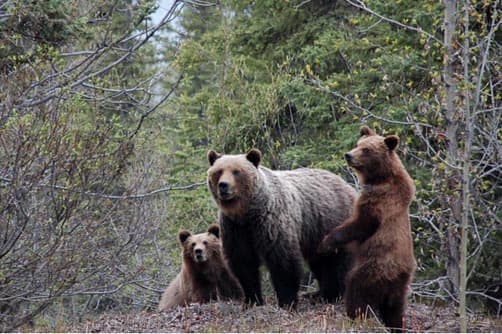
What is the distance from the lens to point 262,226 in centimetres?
930

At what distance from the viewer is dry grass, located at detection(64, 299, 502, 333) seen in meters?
7.99

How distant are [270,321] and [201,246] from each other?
3033mm

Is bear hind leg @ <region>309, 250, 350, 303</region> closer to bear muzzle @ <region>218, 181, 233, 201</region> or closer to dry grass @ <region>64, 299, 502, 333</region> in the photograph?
dry grass @ <region>64, 299, 502, 333</region>

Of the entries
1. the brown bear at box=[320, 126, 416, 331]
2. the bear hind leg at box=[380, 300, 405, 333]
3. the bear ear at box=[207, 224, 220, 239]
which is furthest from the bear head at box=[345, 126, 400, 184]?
the bear ear at box=[207, 224, 220, 239]

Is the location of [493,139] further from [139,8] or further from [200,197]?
[200,197]

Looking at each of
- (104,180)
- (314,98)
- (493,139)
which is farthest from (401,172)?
(314,98)

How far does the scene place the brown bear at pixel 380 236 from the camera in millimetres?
7762

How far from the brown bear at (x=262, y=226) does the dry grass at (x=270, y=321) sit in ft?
1.28

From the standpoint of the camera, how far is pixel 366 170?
7973mm

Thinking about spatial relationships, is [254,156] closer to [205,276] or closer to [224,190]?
[224,190]

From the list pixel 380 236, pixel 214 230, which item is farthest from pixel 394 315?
pixel 214 230

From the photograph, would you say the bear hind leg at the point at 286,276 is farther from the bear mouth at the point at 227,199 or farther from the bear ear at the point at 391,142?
the bear ear at the point at 391,142

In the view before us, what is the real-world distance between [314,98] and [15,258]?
756 centimetres

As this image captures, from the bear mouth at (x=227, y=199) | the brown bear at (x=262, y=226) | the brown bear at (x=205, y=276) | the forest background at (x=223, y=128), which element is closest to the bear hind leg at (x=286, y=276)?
the brown bear at (x=262, y=226)
